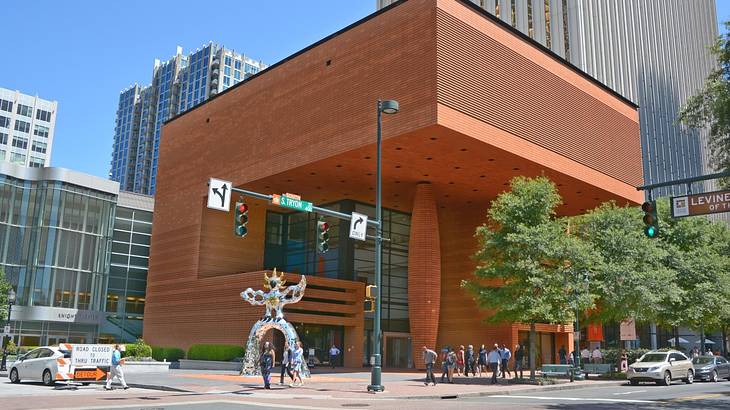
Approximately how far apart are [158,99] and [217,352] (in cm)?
13219

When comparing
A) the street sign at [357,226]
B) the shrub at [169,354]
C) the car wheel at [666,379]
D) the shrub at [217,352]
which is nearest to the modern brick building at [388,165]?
the shrub at [169,354]

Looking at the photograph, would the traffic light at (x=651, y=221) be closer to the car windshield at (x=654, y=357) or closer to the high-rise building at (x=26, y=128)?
the car windshield at (x=654, y=357)

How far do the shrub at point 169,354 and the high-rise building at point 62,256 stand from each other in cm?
1787

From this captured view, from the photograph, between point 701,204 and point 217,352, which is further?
point 217,352

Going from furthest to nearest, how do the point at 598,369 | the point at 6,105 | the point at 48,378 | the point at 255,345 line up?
1. the point at 6,105
2. the point at 598,369
3. the point at 255,345
4. the point at 48,378

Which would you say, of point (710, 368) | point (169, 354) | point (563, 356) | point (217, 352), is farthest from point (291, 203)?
point (563, 356)

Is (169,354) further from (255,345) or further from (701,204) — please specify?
(701,204)

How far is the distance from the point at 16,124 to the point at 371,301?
123043 millimetres

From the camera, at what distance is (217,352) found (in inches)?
1548

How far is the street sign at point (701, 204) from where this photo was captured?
17.4 meters

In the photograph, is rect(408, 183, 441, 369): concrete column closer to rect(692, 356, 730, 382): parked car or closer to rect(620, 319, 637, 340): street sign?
rect(620, 319, 637, 340): street sign

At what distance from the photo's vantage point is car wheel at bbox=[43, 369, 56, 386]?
981 inches

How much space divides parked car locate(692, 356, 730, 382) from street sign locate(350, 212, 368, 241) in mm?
20529

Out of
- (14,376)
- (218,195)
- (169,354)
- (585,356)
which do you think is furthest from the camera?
(169,354)
